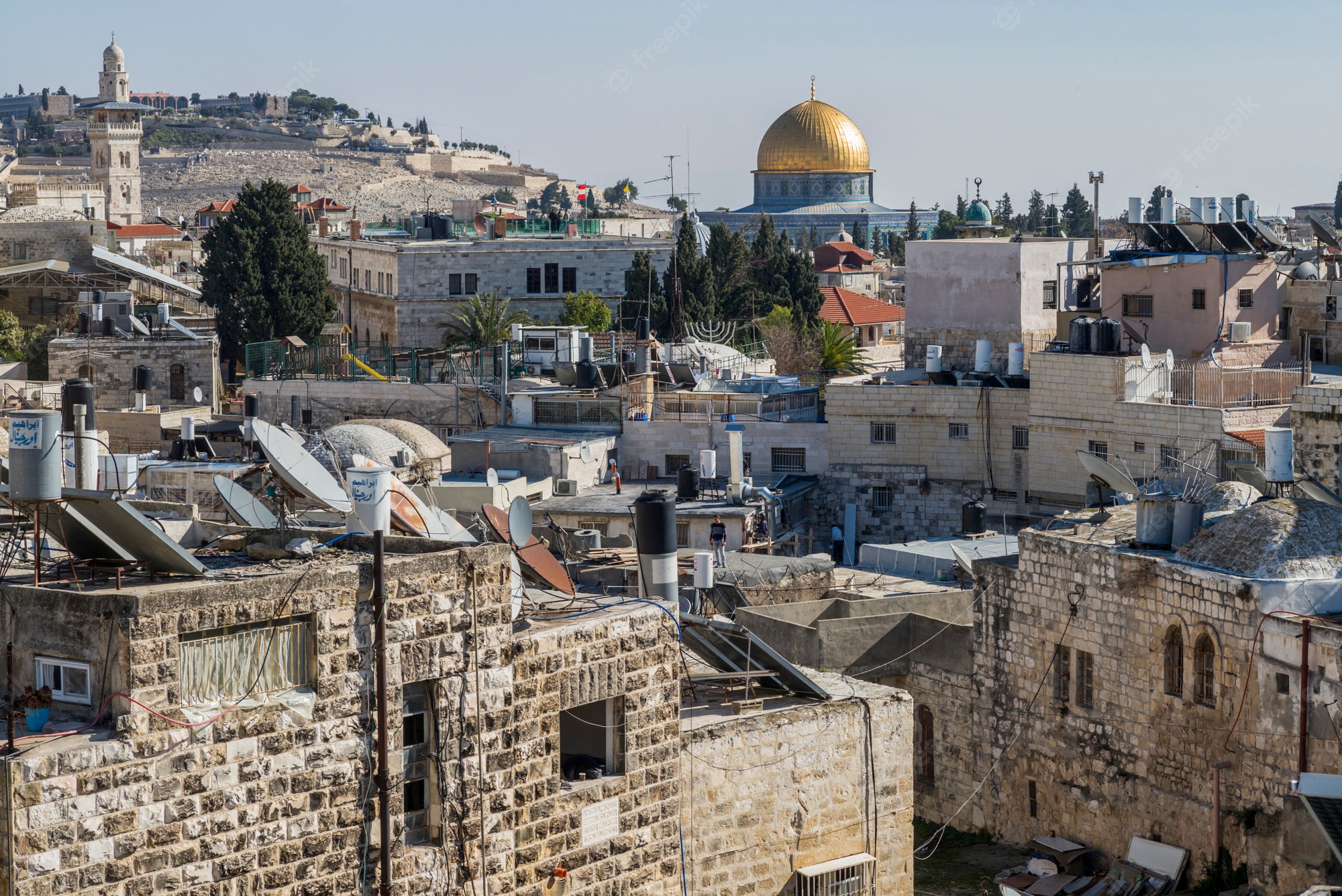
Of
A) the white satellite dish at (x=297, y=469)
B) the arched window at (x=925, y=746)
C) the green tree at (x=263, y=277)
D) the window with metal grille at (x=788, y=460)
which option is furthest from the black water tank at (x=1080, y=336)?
the green tree at (x=263, y=277)

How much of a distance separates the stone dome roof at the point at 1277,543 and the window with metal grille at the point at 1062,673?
2.01m

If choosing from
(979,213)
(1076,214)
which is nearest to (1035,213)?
(1076,214)

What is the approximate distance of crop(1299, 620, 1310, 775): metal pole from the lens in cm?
1560

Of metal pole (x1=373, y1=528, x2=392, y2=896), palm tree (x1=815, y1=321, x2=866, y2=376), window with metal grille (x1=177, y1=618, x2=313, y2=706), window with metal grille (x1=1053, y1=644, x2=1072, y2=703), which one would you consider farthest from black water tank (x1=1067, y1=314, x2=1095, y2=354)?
window with metal grille (x1=177, y1=618, x2=313, y2=706)

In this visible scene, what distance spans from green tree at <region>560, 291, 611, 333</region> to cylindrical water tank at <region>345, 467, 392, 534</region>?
39.5m

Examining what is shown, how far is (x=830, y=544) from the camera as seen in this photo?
33281 mm

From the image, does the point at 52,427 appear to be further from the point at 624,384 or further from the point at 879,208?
the point at 879,208

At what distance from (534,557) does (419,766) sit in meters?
2.53

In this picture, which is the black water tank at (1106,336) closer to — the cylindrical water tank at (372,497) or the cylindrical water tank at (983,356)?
the cylindrical water tank at (983,356)

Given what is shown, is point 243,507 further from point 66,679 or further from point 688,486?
point 688,486

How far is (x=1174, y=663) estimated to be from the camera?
682 inches

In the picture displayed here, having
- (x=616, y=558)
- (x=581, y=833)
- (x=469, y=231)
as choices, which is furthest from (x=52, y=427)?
(x=469, y=231)

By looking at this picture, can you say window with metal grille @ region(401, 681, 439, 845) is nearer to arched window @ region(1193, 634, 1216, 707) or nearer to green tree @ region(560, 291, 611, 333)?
arched window @ region(1193, 634, 1216, 707)

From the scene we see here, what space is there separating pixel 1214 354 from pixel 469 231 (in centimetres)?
3021
